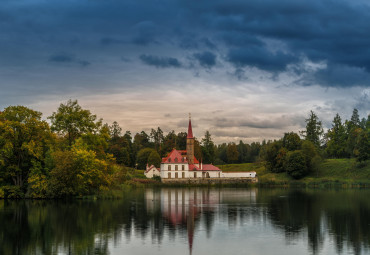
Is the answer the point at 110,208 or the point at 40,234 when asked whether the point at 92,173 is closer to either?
the point at 110,208

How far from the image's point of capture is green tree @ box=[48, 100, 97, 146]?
5681 centimetres

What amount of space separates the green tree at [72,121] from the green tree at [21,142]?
268cm

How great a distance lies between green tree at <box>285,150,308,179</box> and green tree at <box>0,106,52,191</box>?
5567 centimetres

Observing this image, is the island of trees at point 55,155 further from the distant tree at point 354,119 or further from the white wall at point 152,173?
the distant tree at point 354,119

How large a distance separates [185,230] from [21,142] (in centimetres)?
3234

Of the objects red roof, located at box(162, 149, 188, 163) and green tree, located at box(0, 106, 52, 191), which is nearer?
green tree, located at box(0, 106, 52, 191)

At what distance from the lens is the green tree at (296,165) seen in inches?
3604

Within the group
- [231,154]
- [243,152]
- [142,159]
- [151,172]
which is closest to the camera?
[151,172]

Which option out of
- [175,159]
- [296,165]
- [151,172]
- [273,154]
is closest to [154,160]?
[151,172]

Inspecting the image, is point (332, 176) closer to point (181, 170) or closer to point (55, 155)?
point (181, 170)

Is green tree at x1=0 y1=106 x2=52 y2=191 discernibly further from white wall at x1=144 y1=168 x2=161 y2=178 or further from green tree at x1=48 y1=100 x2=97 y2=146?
white wall at x1=144 y1=168 x2=161 y2=178

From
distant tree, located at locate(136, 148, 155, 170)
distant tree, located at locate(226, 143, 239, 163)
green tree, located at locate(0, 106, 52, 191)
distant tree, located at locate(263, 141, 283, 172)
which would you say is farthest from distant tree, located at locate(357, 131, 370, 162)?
distant tree, located at locate(226, 143, 239, 163)

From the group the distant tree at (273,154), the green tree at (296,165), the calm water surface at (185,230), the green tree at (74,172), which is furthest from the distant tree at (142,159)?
the calm water surface at (185,230)

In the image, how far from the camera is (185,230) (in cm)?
2850
